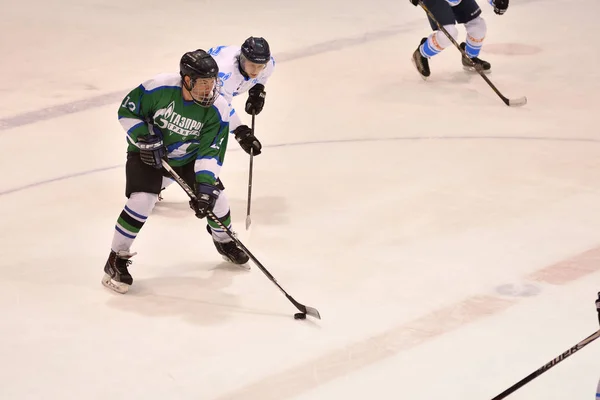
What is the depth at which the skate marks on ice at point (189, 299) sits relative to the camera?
12.8 feet

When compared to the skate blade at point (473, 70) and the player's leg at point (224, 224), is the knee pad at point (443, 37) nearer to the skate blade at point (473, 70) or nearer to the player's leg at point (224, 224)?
the skate blade at point (473, 70)

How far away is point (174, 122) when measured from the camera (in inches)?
156

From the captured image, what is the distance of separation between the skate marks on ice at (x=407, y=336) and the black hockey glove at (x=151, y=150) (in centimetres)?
99

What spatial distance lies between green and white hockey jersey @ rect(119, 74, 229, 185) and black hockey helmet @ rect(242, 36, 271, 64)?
0.67 metres

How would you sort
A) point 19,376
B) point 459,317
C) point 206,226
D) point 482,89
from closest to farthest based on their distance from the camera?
point 19,376
point 459,317
point 206,226
point 482,89

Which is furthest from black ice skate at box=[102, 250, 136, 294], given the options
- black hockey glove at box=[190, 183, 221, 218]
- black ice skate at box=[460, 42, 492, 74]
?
black ice skate at box=[460, 42, 492, 74]

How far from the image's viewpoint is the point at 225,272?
4.27 metres

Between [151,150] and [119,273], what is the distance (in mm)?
538

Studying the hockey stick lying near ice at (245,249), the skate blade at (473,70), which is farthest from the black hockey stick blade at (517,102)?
the hockey stick lying near ice at (245,249)

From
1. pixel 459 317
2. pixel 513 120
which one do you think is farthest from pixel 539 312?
pixel 513 120

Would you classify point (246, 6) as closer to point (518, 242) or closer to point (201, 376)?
point (518, 242)

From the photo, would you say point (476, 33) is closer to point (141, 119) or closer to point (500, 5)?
point (500, 5)

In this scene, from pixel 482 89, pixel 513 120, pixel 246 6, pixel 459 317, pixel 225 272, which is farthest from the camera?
pixel 246 6

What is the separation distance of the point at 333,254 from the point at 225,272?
499 millimetres
